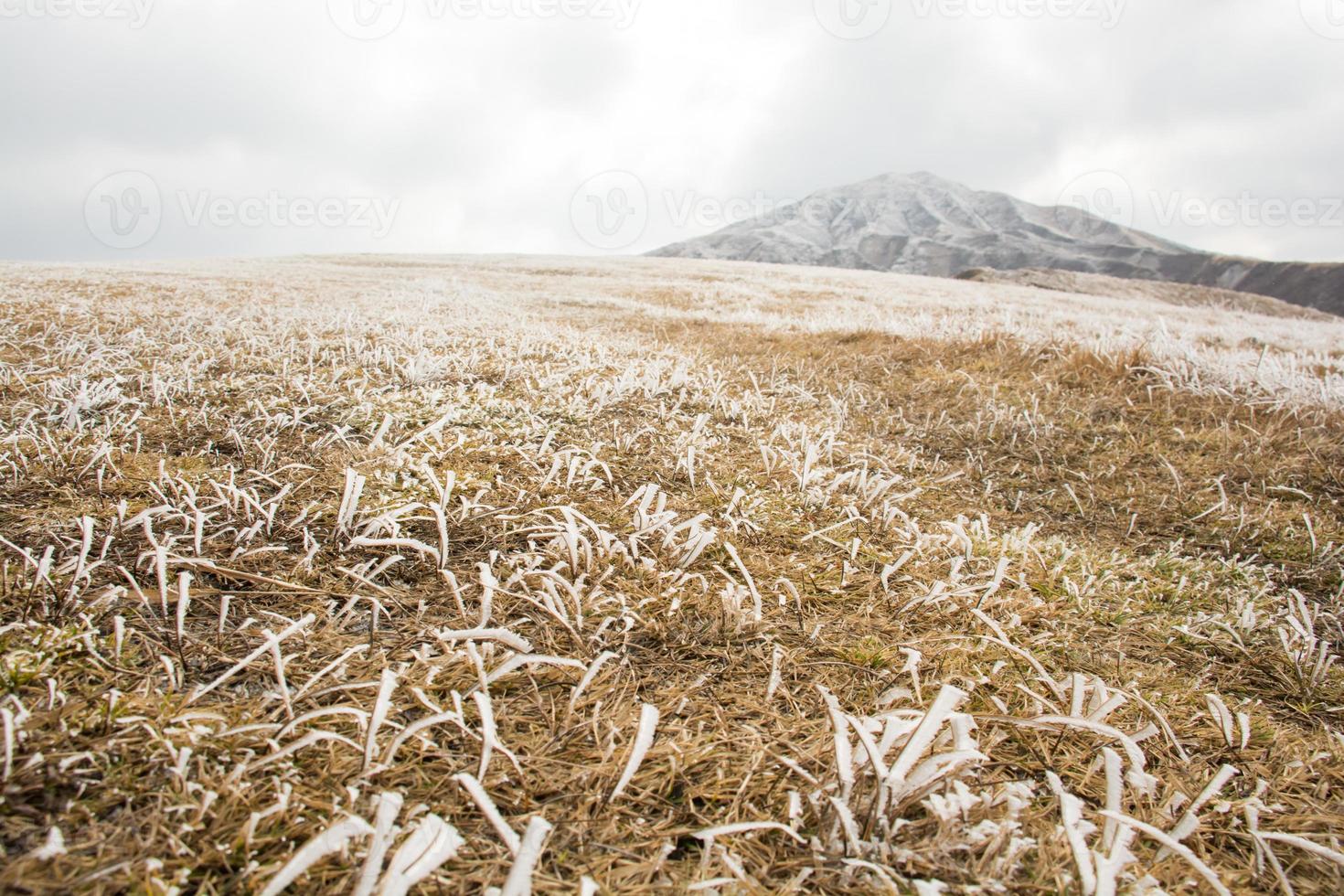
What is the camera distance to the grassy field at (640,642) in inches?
45.3

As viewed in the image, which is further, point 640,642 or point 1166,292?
point 1166,292

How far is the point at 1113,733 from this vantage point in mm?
1356

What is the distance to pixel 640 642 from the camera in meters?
1.85

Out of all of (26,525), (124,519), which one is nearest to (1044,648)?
(124,519)

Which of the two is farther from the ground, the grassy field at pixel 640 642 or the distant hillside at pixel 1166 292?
the distant hillside at pixel 1166 292

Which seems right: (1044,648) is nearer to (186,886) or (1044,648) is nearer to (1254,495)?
(186,886)

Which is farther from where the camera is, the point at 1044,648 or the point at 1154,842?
the point at 1044,648

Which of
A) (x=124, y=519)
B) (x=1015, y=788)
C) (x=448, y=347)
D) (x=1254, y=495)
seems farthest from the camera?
(x=448, y=347)

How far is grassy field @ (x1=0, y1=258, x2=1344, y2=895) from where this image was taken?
3.77ft

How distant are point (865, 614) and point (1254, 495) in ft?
10.4

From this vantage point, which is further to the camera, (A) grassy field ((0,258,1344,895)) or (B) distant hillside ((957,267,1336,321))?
(B) distant hillside ((957,267,1336,321))

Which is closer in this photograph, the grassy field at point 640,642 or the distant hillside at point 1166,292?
the grassy field at point 640,642

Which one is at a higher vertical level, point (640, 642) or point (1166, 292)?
point (1166, 292)

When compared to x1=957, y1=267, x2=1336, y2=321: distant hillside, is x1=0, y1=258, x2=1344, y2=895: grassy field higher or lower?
lower
